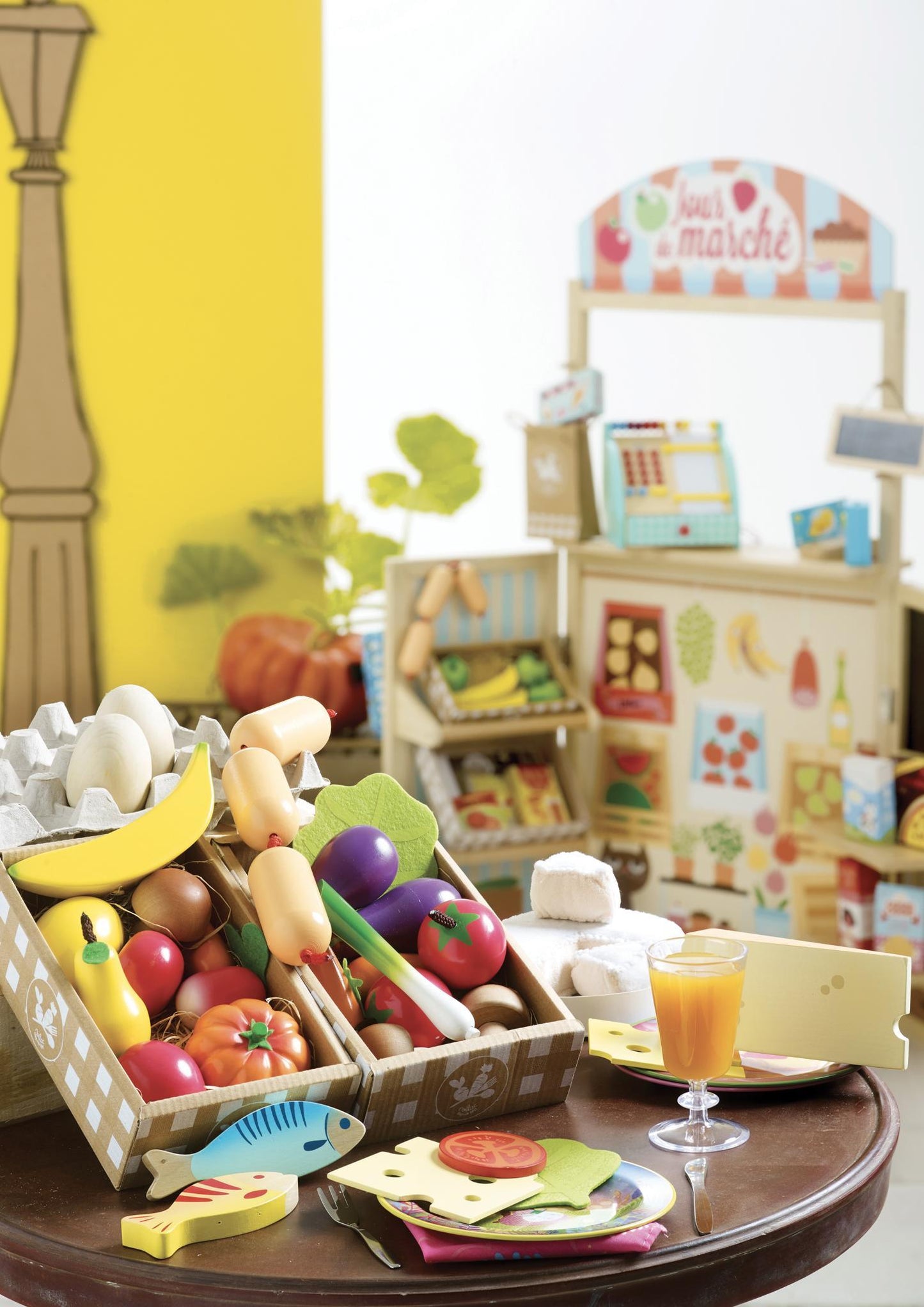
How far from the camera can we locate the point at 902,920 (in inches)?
152

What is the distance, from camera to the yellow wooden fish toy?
1170 millimetres

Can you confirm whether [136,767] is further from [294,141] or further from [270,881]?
[294,141]

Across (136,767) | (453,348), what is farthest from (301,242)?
(136,767)

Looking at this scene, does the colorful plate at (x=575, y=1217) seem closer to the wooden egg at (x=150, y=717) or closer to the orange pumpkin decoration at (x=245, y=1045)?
the orange pumpkin decoration at (x=245, y=1045)

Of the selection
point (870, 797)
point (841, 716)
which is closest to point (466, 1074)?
point (870, 797)

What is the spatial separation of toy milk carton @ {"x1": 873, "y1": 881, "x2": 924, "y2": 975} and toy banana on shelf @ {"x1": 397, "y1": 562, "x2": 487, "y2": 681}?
1.30 meters

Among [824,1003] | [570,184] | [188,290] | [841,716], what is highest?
[570,184]

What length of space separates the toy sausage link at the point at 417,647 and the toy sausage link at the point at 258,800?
256cm

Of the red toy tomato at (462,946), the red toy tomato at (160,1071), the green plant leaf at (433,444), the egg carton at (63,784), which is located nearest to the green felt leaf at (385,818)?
the egg carton at (63,784)

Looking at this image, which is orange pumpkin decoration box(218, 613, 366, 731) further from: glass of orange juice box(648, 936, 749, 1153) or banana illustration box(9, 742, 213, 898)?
glass of orange juice box(648, 936, 749, 1153)

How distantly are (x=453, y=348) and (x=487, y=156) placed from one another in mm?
633

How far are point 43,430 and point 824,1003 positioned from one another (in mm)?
3884

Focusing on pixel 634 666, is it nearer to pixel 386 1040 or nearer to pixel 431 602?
pixel 431 602

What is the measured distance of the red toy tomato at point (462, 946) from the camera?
1468mm
